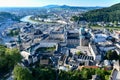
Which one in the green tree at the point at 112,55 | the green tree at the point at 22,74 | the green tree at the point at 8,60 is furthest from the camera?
the green tree at the point at 112,55

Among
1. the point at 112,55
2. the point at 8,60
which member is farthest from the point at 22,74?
the point at 112,55

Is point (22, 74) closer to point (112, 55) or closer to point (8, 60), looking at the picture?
point (8, 60)

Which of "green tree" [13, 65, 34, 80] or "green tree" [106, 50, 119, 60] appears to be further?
"green tree" [106, 50, 119, 60]

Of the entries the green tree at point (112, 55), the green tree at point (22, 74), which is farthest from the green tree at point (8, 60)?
the green tree at point (112, 55)

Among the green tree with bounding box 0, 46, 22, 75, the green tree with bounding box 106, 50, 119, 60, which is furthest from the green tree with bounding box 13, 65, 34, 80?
the green tree with bounding box 106, 50, 119, 60

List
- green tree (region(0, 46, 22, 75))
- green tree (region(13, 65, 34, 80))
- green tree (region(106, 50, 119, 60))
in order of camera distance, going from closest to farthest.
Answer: green tree (region(13, 65, 34, 80)) → green tree (region(0, 46, 22, 75)) → green tree (region(106, 50, 119, 60))

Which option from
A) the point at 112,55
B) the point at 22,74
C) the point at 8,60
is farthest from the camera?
the point at 112,55

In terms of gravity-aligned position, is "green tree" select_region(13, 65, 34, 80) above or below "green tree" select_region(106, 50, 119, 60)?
above

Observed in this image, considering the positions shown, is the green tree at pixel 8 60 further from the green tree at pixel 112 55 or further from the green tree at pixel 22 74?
the green tree at pixel 112 55

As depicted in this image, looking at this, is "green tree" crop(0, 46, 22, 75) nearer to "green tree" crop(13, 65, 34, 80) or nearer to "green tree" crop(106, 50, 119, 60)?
"green tree" crop(13, 65, 34, 80)

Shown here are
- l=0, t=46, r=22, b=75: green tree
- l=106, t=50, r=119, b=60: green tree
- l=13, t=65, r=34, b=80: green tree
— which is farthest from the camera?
l=106, t=50, r=119, b=60: green tree

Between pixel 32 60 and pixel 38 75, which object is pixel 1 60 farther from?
pixel 38 75
